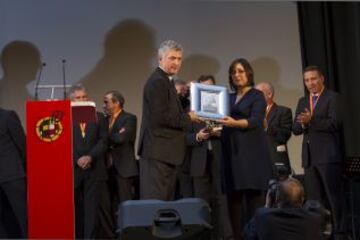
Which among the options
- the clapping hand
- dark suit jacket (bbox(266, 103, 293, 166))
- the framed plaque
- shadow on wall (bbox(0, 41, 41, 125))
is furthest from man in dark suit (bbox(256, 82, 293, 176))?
shadow on wall (bbox(0, 41, 41, 125))

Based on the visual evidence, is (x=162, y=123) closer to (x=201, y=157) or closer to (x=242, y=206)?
(x=242, y=206)

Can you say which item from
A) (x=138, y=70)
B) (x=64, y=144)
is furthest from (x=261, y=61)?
(x=64, y=144)

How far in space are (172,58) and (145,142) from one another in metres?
0.56

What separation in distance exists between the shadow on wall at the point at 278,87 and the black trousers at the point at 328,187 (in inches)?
70.4

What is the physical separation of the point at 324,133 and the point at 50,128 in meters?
2.24

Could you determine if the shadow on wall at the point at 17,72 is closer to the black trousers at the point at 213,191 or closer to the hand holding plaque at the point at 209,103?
the black trousers at the point at 213,191

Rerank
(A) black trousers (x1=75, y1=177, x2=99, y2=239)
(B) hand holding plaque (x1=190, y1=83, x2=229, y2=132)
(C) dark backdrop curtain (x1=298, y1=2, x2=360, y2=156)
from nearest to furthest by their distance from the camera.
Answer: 1. (B) hand holding plaque (x1=190, y1=83, x2=229, y2=132)
2. (A) black trousers (x1=75, y1=177, x2=99, y2=239)
3. (C) dark backdrop curtain (x1=298, y1=2, x2=360, y2=156)

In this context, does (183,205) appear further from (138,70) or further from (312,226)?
(138,70)

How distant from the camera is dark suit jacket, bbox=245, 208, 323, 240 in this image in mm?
3211

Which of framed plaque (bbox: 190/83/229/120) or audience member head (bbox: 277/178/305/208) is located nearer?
audience member head (bbox: 277/178/305/208)

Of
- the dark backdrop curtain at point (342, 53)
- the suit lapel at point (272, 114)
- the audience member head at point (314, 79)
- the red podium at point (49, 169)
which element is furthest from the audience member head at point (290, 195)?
the dark backdrop curtain at point (342, 53)

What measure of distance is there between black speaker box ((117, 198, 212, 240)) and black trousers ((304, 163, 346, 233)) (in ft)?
7.81

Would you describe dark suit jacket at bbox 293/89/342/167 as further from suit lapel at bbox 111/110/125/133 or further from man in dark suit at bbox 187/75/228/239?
suit lapel at bbox 111/110/125/133

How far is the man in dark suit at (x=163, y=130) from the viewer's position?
4188 millimetres
